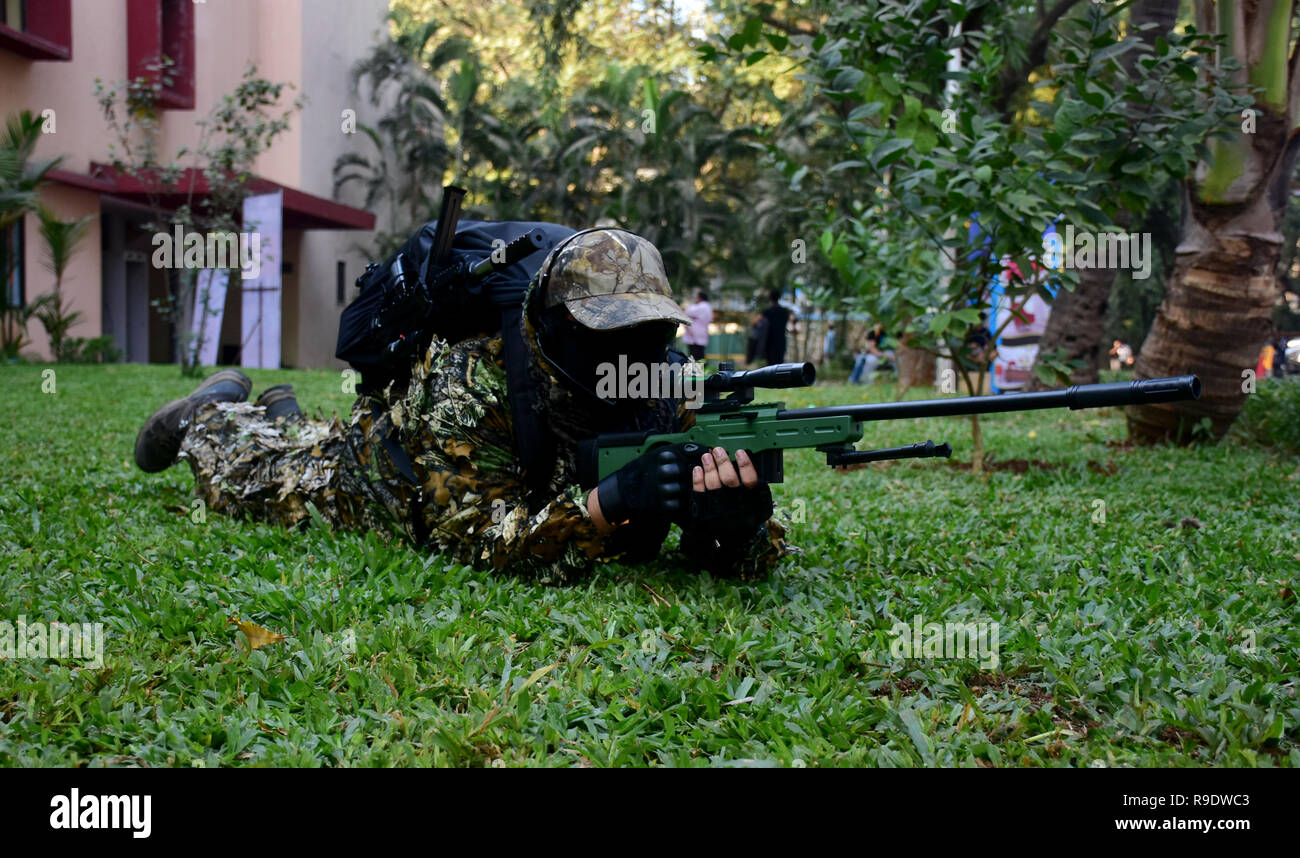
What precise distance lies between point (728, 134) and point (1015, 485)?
16.1 metres

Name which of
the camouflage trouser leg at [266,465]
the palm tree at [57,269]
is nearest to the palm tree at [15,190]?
the palm tree at [57,269]

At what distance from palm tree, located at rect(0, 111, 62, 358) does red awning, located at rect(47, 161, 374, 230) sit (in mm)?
995

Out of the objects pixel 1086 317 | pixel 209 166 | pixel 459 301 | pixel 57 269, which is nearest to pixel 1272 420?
pixel 1086 317

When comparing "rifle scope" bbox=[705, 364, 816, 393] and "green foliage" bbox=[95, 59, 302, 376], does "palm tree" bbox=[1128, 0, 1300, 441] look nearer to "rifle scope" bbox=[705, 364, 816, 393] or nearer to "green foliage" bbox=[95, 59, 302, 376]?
"rifle scope" bbox=[705, 364, 816, 393]

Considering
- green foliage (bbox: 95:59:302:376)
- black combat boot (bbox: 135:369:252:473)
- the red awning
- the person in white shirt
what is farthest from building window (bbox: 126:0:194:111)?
black combat boot (bbox: 135:369:252:473)

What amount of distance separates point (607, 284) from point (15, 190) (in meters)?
11.2

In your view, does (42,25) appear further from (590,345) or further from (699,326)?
(590,345)

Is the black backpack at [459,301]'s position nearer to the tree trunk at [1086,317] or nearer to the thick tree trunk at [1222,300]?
the thick tree trunk at [1222,300]

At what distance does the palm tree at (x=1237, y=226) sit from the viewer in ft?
21.7

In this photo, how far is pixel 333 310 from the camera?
74.1 ft

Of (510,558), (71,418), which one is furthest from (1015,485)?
(71,418)

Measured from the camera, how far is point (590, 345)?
11.0 feet

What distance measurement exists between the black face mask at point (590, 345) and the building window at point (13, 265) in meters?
13.9
